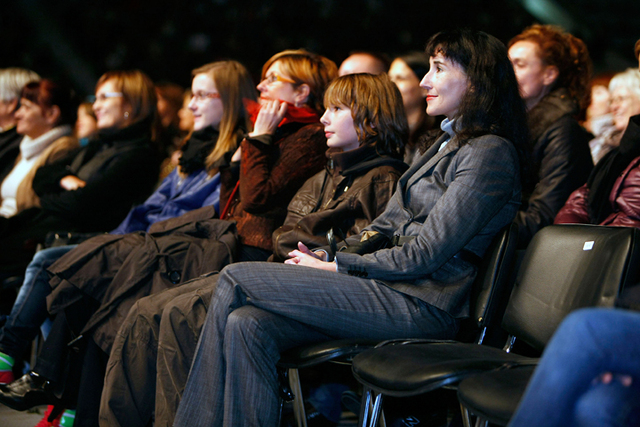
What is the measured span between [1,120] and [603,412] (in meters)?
4.81

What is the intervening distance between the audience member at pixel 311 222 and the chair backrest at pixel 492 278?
1.57 feet

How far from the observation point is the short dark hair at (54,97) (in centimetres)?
408

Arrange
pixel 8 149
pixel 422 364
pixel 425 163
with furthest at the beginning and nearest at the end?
1. pixel 8 149
2. pixel 425 163
3. pixel 422 364

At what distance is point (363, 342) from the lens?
1.65 meters

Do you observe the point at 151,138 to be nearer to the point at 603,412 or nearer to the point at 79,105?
the point at 79,105

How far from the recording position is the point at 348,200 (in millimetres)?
2221

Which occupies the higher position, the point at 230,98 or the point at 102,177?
the point at 230,98

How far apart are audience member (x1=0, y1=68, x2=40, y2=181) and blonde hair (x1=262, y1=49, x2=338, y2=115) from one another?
231 centimetres

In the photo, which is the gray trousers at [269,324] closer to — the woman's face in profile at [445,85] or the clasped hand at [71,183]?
the woman's face in profile at [445,85]

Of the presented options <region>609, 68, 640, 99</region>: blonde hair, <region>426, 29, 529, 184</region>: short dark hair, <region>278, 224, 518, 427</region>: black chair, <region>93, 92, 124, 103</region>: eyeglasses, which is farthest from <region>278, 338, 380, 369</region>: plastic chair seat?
<region>93, 92, 124, 103</region>: eyeglasses

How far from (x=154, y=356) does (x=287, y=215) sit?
0.75 m

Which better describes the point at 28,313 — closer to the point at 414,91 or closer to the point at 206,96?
the point at 206,96

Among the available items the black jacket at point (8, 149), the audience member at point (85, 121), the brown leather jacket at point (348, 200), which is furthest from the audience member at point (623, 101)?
the black jacket at point (8, 149)

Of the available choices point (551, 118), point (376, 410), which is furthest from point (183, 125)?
point (376, 410)
